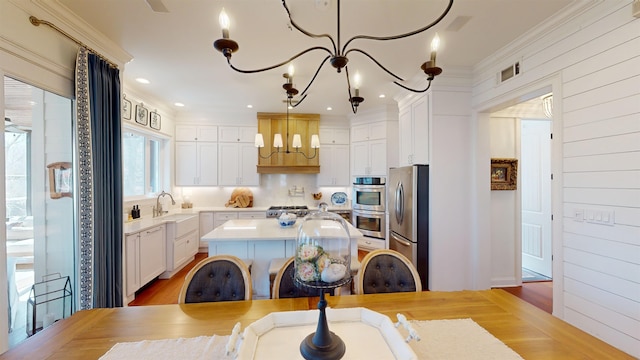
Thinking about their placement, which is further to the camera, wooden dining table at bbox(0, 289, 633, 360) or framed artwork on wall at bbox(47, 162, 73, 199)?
framed artwork on wall at bbox(47, 162, 73, 199)

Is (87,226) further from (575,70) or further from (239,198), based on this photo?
(575,70)

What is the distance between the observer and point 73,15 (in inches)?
77.5

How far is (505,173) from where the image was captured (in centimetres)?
326

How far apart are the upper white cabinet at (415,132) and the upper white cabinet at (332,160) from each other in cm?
153

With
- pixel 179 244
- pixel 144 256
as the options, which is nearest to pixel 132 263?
pixel 144 256

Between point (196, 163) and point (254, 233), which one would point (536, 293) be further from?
point (196, 163)

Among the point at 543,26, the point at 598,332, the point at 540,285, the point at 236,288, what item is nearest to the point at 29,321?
the point at 236,288

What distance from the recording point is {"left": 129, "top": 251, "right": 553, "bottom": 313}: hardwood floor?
2.89 m

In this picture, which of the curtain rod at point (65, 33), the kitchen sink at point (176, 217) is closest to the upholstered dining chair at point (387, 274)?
the curtain rod at point (65, 33)

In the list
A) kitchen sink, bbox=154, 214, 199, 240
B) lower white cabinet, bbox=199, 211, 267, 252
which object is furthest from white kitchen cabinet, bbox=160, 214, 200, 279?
lower white cabinet, bbox=199, 211, 267, 252

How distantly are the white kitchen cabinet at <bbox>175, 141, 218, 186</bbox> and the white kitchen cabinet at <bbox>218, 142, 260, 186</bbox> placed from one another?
13 centimetres

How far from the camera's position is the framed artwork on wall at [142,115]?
11.8 feet

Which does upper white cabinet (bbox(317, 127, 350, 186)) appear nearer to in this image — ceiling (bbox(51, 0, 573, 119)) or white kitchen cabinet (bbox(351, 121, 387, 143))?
white kitchen cabinet (bbox(351, 121, 387, 143))

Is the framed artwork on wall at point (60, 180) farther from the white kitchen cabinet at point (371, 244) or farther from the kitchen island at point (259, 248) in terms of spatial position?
the white kitchen cabinet at point (371, 244)
